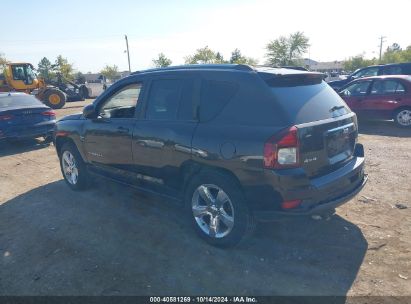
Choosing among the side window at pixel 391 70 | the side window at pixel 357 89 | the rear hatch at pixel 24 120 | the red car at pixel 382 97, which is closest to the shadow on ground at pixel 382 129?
the red car at pixel 382 97

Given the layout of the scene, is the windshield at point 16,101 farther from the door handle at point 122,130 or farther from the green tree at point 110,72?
the green tree at point 110,72

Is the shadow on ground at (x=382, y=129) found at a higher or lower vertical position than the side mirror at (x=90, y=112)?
lower

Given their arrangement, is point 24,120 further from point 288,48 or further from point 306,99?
point 288,48

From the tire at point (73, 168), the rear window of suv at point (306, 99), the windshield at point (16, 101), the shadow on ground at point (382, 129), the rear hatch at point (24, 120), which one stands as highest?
the rear window of suv at point (306, 99)

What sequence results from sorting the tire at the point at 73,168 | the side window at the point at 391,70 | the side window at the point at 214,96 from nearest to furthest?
the side window at the point at 214,96 → the tire at the point at 73,168 → the side window at the point at 391,70

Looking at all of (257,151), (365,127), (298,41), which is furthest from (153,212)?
(298,41)

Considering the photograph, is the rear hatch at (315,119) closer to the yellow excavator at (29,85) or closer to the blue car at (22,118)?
the blue car at (22,118)

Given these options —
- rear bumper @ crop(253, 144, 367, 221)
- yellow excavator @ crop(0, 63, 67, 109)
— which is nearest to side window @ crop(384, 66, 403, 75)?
rear bumper @ crop(253, 144, 367, 221)

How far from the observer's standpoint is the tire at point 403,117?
390 inches

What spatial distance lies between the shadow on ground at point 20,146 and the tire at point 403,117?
10399mm

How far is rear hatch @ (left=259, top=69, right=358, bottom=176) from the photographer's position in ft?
10.7

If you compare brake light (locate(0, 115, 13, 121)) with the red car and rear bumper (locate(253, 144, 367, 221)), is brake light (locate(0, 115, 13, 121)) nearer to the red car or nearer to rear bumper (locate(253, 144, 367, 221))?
rear bumper (locate(253, 144, 367, 221))

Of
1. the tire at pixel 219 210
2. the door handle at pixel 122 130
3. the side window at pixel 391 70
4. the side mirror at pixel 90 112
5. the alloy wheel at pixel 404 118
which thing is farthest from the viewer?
the side window at pixel 391 70

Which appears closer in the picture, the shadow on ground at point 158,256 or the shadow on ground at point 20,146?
the shadow on ground at point 158,256
